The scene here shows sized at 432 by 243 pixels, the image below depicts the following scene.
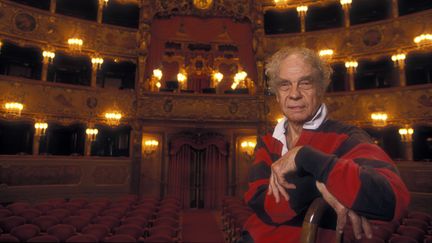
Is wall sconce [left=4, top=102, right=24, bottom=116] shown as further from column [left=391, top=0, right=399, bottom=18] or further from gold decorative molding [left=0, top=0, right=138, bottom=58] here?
column [left=391, top=0, right=399, bottom=18]

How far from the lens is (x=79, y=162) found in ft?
44.9

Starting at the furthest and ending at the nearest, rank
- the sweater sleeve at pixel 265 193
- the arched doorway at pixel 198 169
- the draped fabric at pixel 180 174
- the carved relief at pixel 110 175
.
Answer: the arched doorway at pixel 198 169
the draped fabric at pixel 180 174
the carved relief at pixel 110 175
the sweater sleeve at pixel 265 193

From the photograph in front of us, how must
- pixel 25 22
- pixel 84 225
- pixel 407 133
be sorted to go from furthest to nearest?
1. pixel 25 22
2. pixel 407 133
3. pixel 84 225

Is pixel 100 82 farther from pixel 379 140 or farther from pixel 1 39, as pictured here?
pixel 379 140

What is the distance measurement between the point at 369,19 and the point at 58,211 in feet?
59.0

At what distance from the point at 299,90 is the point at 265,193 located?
16.8 inches

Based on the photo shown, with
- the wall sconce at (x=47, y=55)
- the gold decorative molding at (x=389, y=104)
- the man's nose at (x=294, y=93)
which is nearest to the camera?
the man's nose at (x=294, y=93)

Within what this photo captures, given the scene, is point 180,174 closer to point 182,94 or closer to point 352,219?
point 182,94

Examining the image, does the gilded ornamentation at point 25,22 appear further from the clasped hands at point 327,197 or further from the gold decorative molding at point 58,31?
the clasped hands at point 327,197

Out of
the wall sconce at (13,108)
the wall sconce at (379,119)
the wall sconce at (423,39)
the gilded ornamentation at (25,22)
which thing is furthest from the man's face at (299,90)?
the gilded ornamentation at (25,22)

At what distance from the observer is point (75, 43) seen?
1360cm

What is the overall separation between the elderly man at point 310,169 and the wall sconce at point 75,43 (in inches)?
569

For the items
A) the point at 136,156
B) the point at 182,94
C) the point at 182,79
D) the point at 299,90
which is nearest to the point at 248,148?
the point at 182,94

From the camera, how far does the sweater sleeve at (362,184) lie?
73cm
